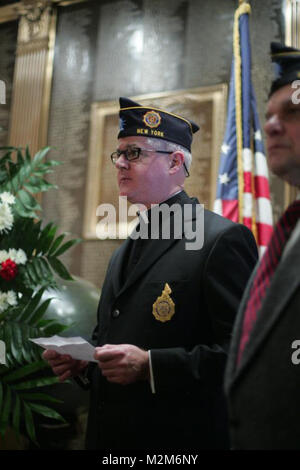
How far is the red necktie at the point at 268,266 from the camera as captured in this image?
1181mm

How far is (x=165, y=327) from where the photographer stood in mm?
1813

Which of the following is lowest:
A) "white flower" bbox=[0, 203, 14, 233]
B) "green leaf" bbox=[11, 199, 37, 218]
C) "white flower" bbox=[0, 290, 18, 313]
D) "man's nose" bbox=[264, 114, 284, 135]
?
"white flower" bbox=[0, 290, 18, 313]

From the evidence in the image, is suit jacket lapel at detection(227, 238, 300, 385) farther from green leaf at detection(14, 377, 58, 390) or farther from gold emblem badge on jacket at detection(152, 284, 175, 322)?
green leaf at detection(14, 377, 58, 390)

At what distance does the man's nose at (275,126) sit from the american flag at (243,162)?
2.59 meters

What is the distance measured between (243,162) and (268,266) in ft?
9.42

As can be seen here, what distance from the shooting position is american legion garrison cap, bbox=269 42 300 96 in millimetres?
1340

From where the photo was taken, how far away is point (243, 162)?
4.00 metres

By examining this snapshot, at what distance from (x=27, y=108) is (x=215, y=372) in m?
4.92

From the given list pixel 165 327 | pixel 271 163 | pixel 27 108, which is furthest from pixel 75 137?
pixel 271 163

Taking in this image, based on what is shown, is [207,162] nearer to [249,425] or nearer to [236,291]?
[236,291]

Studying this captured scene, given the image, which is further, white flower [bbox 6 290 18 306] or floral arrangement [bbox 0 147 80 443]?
white flower [bbox 6 290 18 306]

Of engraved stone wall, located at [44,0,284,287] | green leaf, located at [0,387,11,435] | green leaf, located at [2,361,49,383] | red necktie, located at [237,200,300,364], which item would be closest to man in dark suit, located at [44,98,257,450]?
red necktie, located at [237,200,300,364]

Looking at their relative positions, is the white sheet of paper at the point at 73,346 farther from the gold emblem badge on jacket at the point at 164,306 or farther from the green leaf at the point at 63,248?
the green leaf at the point at 63,248

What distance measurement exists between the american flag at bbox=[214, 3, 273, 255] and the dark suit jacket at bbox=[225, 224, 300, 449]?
2.81 meters
